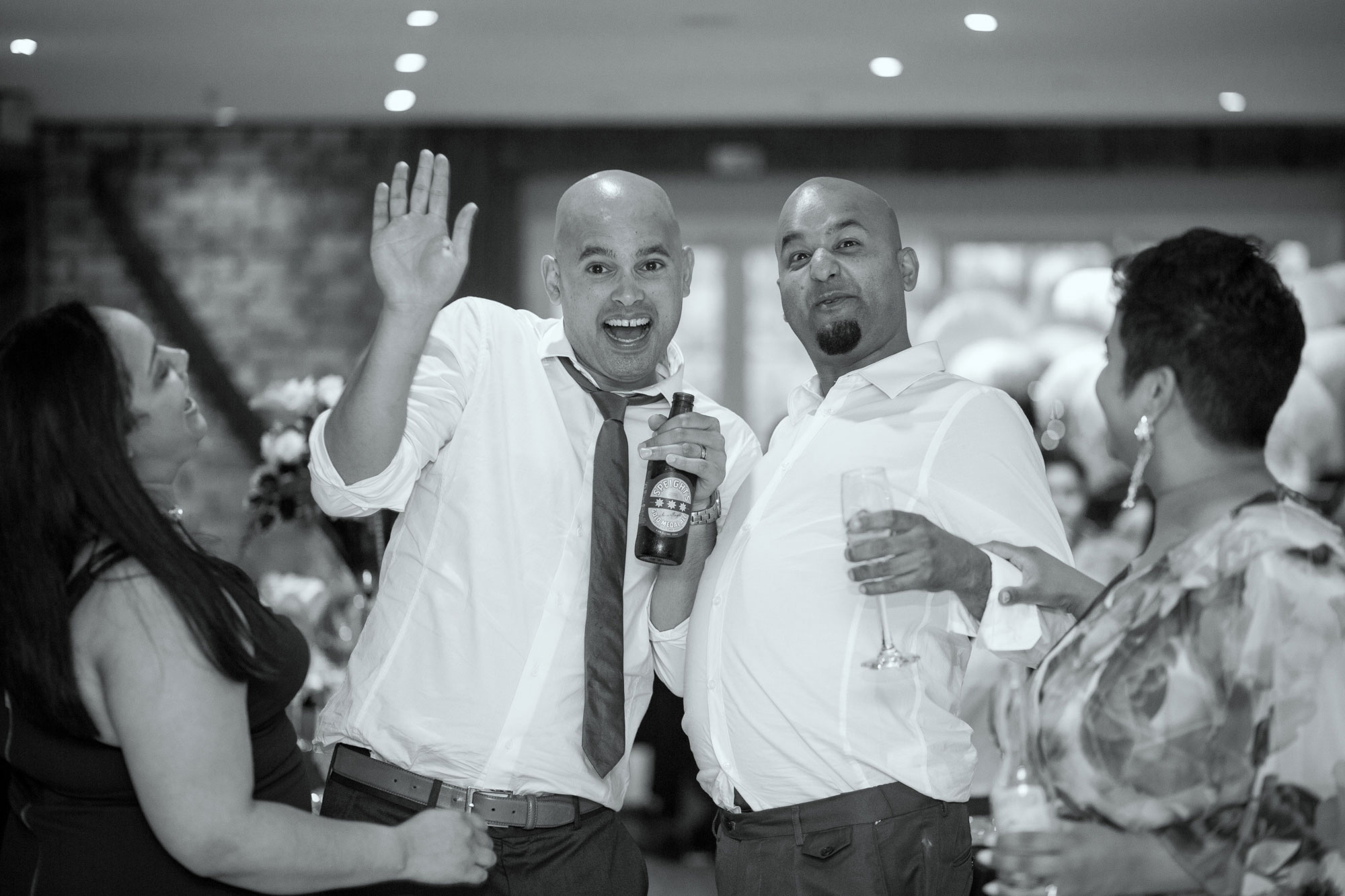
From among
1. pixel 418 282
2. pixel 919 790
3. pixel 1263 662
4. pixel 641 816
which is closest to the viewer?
pixel 1263 662

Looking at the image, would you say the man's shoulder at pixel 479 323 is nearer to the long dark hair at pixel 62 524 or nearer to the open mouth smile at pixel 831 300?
the open mouth smile at pixel 831 300

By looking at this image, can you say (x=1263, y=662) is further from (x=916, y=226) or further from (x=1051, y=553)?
(x=916, y=226)

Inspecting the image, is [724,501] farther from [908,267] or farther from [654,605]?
[908,267]

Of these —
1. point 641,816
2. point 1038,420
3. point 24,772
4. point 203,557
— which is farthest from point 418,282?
point 1038,420

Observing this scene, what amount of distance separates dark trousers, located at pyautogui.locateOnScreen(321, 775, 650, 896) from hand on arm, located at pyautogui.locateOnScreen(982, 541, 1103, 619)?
689 mm

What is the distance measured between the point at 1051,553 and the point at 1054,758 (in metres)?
0.53

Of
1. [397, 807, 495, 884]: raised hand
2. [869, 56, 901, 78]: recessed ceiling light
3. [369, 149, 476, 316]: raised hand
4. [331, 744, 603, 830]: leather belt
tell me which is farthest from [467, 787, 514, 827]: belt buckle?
[869, 56, 901, 78]: recessed ceiling light

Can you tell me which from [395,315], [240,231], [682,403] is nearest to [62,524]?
[395,315]

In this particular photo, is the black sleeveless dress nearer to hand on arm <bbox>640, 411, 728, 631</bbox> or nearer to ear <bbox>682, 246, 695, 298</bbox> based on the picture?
hand on arm <bbox>640, 411, 728, 631</bbox>

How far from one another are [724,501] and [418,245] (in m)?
0.68

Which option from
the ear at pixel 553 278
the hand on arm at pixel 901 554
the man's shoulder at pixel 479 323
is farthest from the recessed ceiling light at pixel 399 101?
the hand on arm at pixel 901 554

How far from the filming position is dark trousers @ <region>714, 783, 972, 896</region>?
76.9 inches

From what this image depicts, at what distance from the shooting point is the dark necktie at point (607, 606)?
1.98 m

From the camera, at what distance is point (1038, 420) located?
5.53 meters
